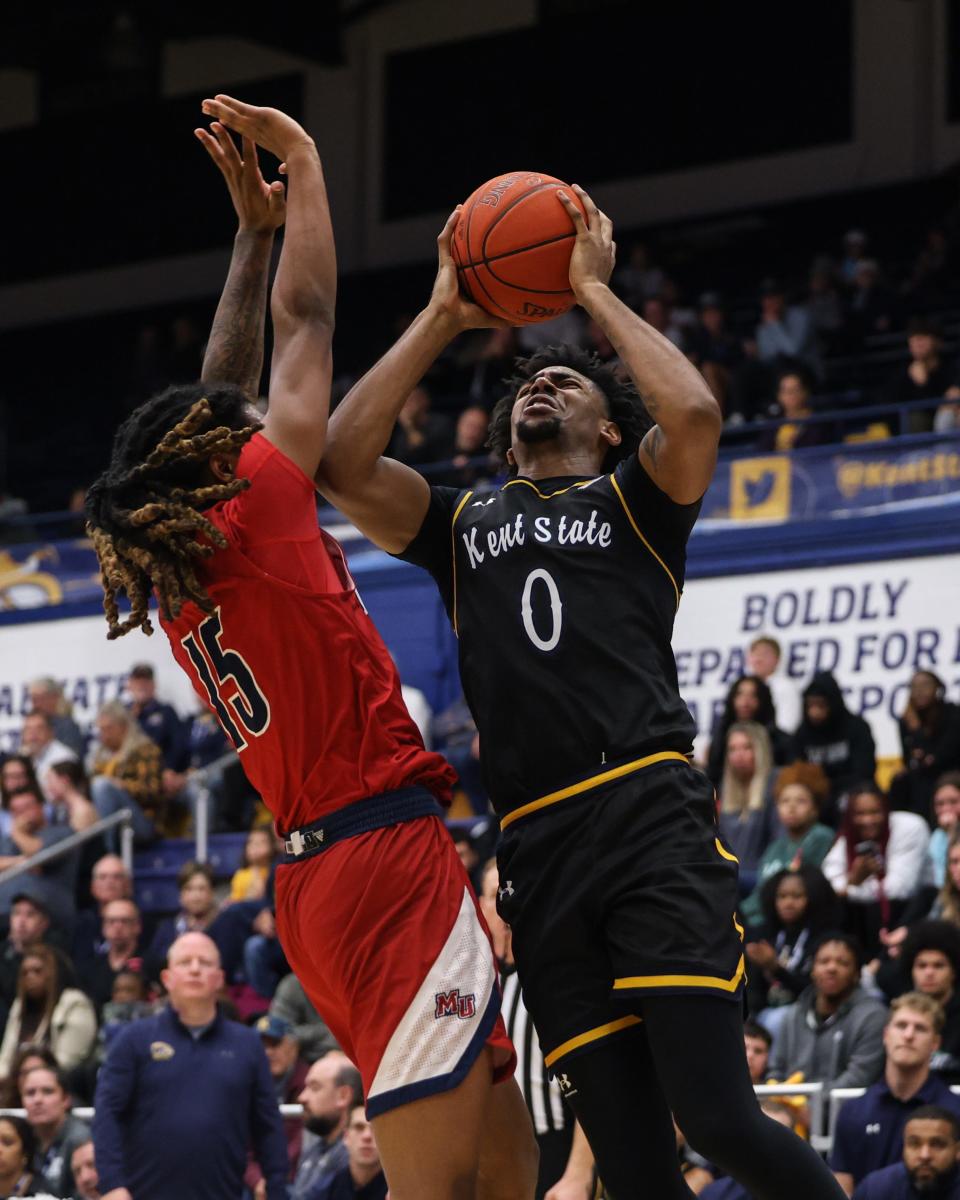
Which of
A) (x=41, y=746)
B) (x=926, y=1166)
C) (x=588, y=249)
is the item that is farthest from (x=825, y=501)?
(x=588, y=249)

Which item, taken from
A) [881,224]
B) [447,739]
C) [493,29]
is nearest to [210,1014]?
[447,739]

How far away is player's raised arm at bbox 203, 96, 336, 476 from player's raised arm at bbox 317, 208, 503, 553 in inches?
4.0

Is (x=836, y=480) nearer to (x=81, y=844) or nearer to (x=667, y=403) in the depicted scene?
(x=81, y=844)

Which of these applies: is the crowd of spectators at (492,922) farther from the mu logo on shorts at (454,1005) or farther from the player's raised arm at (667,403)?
the player's raised arm at (667,403)

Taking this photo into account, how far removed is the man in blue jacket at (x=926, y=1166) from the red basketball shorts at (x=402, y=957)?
11.4 feet

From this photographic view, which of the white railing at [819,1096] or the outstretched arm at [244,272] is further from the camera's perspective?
the white railing at [819,1096]

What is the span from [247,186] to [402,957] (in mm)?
1964

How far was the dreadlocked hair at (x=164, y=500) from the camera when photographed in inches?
180

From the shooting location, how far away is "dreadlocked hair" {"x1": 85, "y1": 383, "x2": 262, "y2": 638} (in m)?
4.56

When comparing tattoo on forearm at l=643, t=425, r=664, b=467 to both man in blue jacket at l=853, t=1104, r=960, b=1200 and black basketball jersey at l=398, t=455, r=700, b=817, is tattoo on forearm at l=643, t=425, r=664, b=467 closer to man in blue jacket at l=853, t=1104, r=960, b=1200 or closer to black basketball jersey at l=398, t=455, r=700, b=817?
black basketball jersey at l=398, t=455, r=700, b=817

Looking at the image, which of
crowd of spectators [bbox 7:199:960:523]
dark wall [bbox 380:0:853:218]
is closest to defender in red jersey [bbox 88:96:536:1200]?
crowd of spectators [bbox 7:199:960:523]

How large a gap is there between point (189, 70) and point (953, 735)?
50.8 feet

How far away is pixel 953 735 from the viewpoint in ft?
38.9

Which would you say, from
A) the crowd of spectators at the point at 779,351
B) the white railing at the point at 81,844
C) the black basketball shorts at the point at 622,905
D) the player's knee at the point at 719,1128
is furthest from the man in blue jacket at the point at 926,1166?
the crowd of spectators at the point at 779,351
